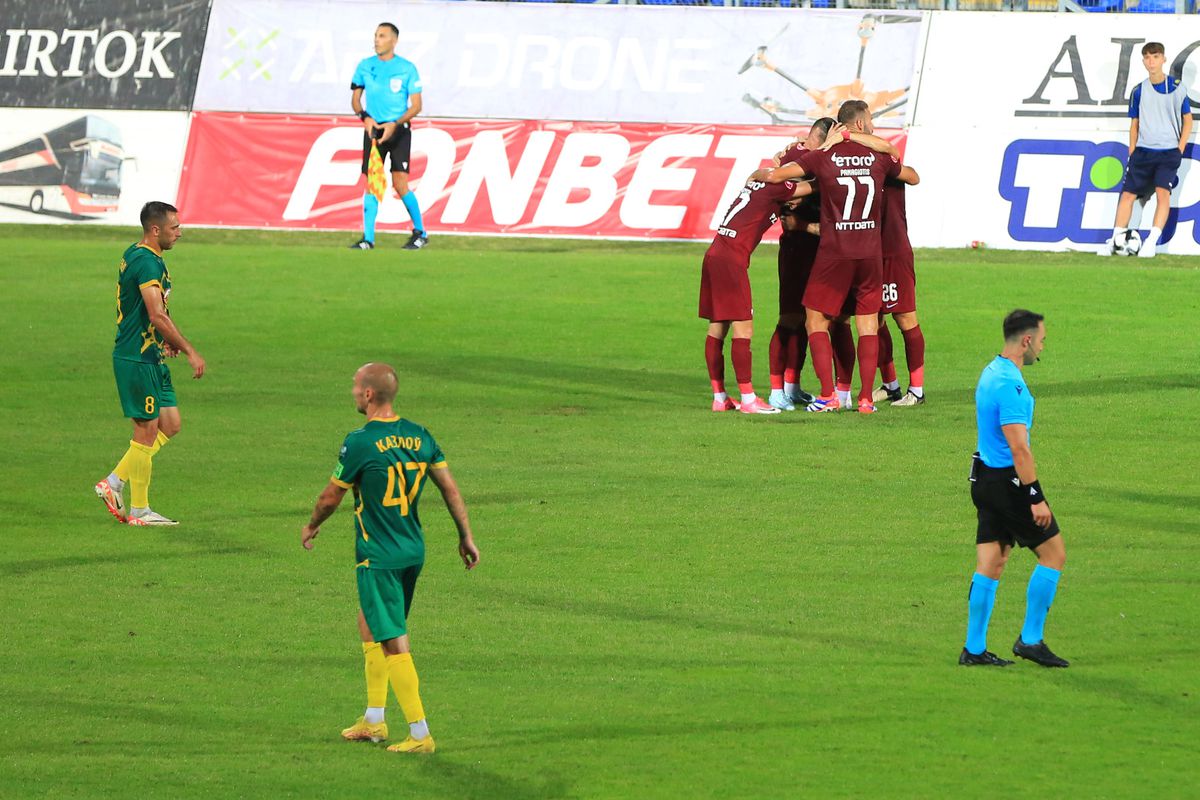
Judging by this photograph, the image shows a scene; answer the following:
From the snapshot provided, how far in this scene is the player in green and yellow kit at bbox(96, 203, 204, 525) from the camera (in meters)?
12.8

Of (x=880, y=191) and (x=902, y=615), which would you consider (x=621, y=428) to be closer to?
(x=880, y=191)

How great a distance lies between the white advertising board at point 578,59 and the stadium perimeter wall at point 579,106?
30 millimetres

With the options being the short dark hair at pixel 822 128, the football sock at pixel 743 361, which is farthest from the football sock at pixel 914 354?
the short dark hair at pixel 822 128

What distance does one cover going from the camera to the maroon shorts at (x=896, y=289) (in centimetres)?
1703

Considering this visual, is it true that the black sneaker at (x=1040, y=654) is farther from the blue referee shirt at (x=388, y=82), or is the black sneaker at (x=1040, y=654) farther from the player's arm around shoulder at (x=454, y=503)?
the blue referee shirt at (x=388, y=82)

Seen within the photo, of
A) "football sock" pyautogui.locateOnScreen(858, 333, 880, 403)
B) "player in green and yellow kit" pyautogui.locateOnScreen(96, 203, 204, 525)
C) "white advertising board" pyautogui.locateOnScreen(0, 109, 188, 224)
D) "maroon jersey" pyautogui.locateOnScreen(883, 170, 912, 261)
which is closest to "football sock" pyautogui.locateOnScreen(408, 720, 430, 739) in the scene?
"player in green and yellow kit" pyautogui.locateOnScreen(96, 203, 204, 525)

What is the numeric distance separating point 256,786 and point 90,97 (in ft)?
72.5

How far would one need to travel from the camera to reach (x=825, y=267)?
16.4 metres

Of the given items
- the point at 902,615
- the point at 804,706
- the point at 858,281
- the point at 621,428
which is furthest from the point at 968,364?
the point at 804,706

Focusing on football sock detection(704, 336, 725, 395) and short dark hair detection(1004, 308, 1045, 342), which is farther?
football sock detection(704, 336, 725, 395)

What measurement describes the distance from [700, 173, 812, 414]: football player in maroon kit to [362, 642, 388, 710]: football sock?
28.2 ft

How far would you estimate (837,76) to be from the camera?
85.3 ft

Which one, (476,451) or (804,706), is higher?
(476,451)

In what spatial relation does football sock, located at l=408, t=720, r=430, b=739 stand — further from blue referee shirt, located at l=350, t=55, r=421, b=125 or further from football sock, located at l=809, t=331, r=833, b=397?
blue referee shirt, located at l=350, t=55, r=421, b=125
